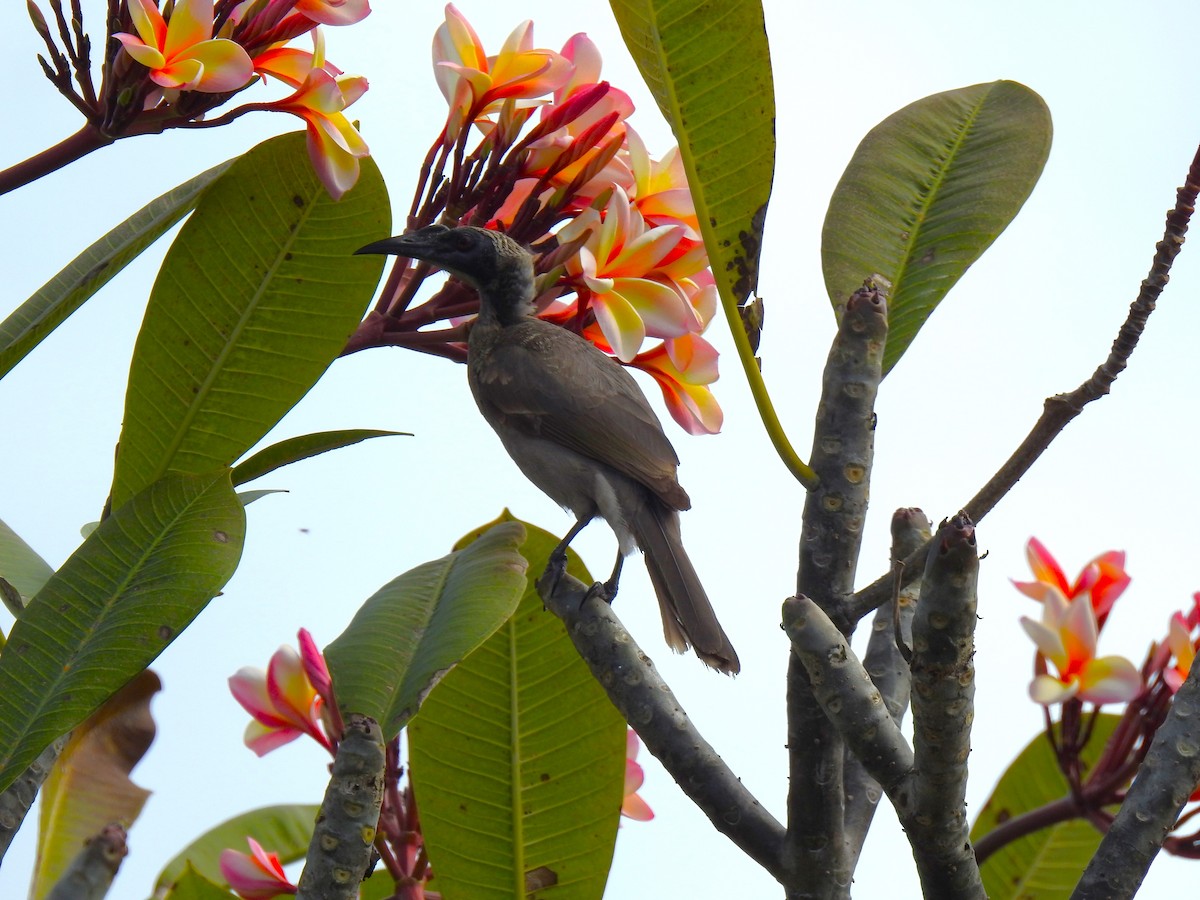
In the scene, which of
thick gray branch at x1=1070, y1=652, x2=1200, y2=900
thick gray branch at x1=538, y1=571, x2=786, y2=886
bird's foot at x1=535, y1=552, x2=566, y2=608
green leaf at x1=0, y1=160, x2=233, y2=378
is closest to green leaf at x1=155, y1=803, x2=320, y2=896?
bird's foot at x1=535, y1=552, x2=566, y2=608

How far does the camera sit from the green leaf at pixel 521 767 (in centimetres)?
191

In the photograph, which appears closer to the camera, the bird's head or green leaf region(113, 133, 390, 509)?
green leaf region(113, 133, 390, 509)

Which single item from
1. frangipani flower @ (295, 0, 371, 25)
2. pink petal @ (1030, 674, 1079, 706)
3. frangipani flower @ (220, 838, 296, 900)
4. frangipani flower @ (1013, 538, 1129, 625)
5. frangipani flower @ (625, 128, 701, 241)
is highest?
frangipani flower @ (625, 128, 701, 241)

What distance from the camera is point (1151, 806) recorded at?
4.43 ft

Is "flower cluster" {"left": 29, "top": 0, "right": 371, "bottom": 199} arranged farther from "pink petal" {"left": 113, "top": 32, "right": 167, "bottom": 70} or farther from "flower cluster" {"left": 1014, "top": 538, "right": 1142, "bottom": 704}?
"flower cluster" {"left": 1014, "top": 538, "right": 1142, "bottom": 704}

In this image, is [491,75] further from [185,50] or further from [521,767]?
[521,767]

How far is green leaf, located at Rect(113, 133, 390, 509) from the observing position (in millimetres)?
1976

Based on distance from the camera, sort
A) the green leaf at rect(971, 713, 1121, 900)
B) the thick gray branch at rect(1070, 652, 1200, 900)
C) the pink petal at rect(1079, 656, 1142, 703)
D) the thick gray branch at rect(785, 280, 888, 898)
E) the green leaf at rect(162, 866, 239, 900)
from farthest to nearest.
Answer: the green leaf at rect(971, 713, 1121, 900) < the green leaf at rect(162, 866, 239, 900) < the pink petal at rect(1079, 656, 1142, 703) < the thick gray branch at rect(785, 280, 888, 898) < the thick gray branch at rect(1070, 652, 1200, 900)

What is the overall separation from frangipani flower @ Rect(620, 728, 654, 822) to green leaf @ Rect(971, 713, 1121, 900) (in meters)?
0.56

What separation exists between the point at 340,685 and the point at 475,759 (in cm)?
47

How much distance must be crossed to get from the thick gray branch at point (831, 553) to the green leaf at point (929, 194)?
169mm

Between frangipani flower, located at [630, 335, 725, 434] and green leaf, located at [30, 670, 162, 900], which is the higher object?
frangipani flower, located at [630, 335, 725, 434]

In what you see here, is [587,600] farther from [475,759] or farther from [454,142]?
[454,142]

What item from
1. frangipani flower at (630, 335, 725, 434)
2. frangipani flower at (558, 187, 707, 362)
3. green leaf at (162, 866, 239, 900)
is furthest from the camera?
frangipani flower at (630, 335, 725, 434)
